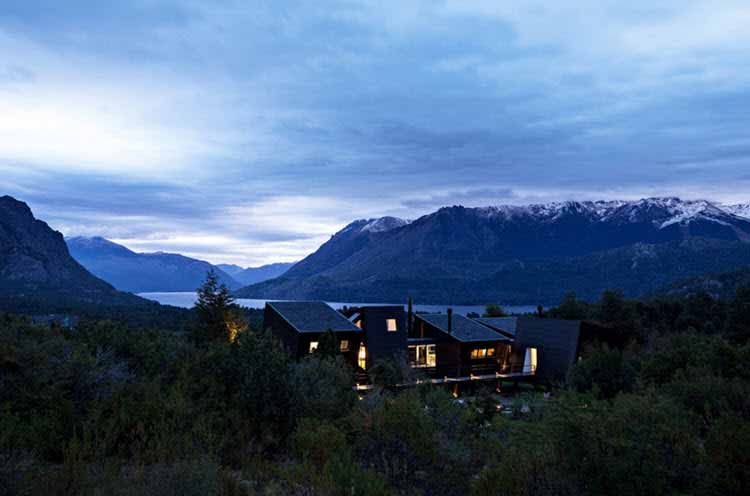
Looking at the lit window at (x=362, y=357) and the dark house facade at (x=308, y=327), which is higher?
the dark house facade at (x=308, y=327)

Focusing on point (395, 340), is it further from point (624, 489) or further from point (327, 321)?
point (624, 489)

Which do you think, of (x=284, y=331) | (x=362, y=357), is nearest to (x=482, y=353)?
(x=362, y=357)

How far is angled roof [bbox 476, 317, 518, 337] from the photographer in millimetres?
44281

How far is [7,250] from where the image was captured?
148500 mm

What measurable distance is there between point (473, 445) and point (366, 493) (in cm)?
325

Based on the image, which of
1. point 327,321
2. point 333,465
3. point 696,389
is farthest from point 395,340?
point 333,465

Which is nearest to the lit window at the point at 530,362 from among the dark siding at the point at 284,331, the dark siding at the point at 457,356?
the dark siding at the point at 457,356

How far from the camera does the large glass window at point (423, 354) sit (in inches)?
1588

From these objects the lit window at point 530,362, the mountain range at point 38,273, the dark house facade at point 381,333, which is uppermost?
the mountain range at point 38,273

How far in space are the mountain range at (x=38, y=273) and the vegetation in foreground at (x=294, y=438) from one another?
105627 mm

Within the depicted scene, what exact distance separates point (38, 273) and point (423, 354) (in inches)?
5598

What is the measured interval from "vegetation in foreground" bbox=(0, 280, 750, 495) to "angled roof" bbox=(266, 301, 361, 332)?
23.3 meters

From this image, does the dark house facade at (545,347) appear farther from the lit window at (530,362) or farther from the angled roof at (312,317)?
the angled roof at (312,317)

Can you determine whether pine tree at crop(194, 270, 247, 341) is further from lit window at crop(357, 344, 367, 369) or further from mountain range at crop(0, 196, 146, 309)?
mountain range at crop(0, 196, 146, 309)
